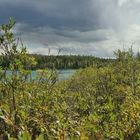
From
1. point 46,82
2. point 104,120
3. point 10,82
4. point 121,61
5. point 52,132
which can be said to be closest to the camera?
point 52,132

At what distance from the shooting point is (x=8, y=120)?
368 cm

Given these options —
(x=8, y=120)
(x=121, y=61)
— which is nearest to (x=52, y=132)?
(x=8, y=120)

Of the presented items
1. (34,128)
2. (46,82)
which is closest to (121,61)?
(46,82)

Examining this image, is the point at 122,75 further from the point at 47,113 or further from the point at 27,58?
the point at 47,113

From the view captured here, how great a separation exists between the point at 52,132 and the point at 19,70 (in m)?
2.11

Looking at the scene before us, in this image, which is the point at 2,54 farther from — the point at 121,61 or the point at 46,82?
the point at 121,61

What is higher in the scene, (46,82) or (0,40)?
(0,40)

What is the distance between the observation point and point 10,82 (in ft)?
20.8

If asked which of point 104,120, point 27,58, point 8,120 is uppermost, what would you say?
point 27,58

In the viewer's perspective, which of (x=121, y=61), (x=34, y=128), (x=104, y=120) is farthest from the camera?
(x=121, y=61)

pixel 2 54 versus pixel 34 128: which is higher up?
pixel 2 54

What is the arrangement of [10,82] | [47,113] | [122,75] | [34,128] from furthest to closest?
1. [122,75]
2. [10,82]
3. [47,113]
4. [34,128]

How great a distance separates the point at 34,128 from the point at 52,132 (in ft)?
1.89

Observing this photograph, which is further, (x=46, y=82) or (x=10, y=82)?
(x=46, y=82)
